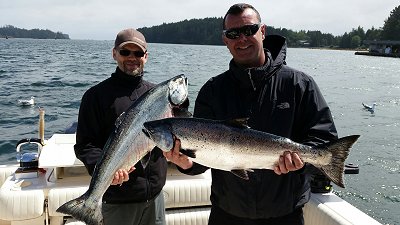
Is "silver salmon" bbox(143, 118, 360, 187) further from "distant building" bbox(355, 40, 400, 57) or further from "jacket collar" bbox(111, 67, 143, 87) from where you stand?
"distant building" bbox(355, 40, 400, 57)

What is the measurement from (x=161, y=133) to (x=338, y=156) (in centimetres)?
128

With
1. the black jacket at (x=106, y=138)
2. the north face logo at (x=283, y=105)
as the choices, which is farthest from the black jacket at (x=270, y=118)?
the black jacket at (x=106, y=138)

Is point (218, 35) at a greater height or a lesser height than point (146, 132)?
greater

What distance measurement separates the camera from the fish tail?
2.93 metres

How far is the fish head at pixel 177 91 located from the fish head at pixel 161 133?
0.43m

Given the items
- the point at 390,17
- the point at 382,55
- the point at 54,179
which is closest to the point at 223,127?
the point at 54,179

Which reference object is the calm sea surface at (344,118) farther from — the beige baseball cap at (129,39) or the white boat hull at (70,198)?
the beige baseball cap at (129,39)

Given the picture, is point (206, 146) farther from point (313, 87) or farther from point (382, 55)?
point (382, 55)

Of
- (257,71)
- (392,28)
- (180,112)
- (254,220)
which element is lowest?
(254,220)

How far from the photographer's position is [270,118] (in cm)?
322

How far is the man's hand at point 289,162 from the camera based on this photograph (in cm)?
291

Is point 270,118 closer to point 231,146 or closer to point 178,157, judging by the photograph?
point 231,146

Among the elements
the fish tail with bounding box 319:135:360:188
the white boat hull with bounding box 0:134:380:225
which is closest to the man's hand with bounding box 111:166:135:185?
the fish tail with bounding box 319:135:360:188

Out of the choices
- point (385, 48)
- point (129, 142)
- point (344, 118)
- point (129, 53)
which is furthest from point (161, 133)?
point (385, 48)
